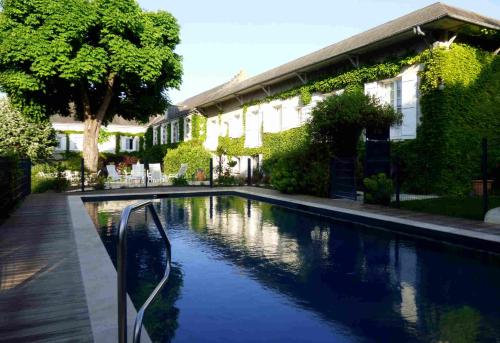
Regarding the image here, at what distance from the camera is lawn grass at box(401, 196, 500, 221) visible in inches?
345

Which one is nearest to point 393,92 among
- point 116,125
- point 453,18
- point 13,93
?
point 453,18

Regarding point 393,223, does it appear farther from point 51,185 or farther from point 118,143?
point 118,143

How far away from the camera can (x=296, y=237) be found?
303 inches

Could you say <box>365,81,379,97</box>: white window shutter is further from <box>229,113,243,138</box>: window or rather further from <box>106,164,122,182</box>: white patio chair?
<box>106,164,122,182</box>: white patio chair

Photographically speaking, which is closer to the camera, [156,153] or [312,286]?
[312,286]

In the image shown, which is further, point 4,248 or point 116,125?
point 116,125

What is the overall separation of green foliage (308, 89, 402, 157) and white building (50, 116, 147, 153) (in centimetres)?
3216

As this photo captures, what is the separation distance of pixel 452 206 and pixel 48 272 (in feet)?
29.8

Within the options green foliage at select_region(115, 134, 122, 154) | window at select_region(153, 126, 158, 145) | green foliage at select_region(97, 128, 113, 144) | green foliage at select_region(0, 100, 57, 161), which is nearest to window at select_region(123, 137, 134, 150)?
green foliage at select_region(115, 134, 122, 154)

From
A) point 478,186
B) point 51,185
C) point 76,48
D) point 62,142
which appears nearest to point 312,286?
point 478,186

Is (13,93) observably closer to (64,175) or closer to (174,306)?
(64,175)

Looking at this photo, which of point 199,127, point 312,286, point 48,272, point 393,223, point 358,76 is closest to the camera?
point 48,272

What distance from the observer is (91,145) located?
21.4m

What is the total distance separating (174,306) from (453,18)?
1198 cm
